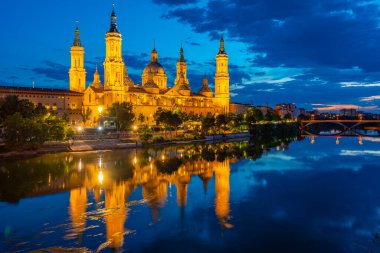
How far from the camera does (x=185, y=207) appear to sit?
16.0 metres

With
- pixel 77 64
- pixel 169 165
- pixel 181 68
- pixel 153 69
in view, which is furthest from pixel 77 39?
pixel 169 165

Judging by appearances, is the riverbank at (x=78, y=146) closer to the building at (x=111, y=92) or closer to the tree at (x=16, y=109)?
the tree at (x=16, y=109)

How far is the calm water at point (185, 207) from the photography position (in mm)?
11875

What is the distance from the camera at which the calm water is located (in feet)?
39.0

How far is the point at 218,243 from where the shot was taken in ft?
38.6

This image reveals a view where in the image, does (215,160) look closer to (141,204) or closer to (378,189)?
(378,189)

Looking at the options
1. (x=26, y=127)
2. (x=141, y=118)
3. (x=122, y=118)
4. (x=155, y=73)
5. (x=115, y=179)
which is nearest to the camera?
(x=115, y=179)

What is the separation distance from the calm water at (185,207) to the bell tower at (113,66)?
1182 inches

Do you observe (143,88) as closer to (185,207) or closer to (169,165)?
(169,165)

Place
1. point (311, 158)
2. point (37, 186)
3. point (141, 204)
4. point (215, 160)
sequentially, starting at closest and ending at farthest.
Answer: point (141, 204), point (37, 186), point (215, 160), point (311, 158)

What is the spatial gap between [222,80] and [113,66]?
105ft

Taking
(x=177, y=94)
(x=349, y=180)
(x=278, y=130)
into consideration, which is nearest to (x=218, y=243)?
(x=349, y=180)

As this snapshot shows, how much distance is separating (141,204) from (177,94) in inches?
2314

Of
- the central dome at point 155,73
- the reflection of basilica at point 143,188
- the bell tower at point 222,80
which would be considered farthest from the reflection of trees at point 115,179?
the bell tower at point 222,80
